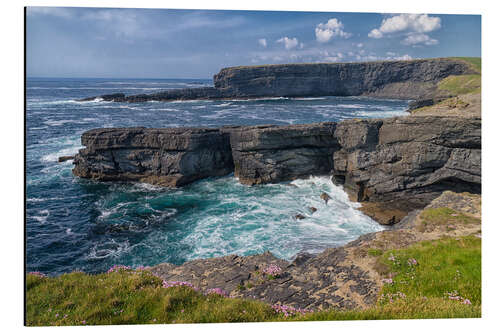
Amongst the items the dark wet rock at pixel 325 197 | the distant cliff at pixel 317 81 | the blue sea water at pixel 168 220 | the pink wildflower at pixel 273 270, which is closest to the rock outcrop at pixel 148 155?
the blue sea water at pixel 168 220

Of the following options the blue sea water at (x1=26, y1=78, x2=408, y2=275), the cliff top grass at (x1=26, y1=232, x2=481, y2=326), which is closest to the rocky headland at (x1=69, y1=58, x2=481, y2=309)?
the cliff top grass at (x1=26, y1=232, x2=481, y2=326)

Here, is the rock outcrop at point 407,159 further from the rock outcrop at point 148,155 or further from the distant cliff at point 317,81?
the distant cliff at point 317,81

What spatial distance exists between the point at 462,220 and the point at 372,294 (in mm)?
7005

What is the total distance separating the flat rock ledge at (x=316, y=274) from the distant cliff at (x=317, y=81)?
8584 cm

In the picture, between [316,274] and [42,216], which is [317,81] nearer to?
[42,216]

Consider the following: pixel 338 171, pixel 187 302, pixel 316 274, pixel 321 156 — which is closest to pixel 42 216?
pixel 187 302

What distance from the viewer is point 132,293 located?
718 centimetres

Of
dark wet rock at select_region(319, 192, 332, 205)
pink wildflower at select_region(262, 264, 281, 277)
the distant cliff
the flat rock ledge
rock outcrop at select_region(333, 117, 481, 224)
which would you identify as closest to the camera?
the flat rock ledge

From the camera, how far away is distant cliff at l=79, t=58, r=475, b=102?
3725 inches

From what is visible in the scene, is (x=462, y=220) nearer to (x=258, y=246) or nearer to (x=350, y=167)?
(x=258, y=246)

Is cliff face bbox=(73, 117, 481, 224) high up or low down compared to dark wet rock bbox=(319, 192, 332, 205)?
up

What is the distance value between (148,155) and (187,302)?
72.0 feet

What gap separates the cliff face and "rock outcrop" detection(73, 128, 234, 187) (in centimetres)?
9

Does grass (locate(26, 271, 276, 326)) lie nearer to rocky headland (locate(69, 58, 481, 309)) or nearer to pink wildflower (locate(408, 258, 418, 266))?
rocky headland (locate(69, 58, 481, 309))
